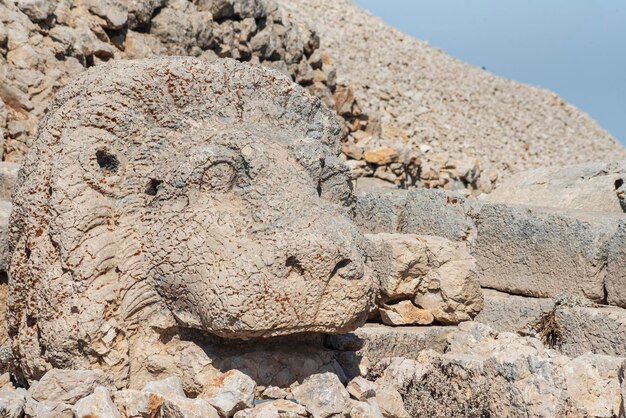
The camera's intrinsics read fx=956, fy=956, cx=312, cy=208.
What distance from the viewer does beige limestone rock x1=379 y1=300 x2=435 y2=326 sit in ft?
19.1

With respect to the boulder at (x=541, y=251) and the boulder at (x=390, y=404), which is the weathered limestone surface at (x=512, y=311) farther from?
the boulder at (x=390, y=404)

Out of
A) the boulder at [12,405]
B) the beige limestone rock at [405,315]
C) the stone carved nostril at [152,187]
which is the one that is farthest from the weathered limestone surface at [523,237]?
the boulder at [12,405]

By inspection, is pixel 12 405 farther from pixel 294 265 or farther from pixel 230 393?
pixel 294 265

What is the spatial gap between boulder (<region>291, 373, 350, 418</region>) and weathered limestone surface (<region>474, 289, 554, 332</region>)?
225 centimetres

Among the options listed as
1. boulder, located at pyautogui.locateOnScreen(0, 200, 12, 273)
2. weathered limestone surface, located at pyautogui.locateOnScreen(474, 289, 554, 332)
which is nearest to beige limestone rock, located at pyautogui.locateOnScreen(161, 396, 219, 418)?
boulder, located at pyautogui.locateOnScreen(0, 200, 12, 273)

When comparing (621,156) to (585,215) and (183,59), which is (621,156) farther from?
(183,59)

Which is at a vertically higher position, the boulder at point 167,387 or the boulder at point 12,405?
the boulder at point 167,387

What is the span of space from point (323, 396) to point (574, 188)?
13.8ft

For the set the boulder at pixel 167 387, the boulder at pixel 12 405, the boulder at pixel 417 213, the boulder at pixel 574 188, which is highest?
the boulder at pixel 574 188

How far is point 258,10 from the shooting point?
12.8 m

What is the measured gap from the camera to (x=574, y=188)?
7.64m

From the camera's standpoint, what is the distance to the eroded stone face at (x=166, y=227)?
4137mm

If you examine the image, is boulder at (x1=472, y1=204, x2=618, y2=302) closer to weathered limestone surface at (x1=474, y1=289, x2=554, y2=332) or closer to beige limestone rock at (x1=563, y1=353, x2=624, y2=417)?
weathered limestone surface at (x1=474, y1=289, x2=554, y2=332)

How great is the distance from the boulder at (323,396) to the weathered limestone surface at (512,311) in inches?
88.5
